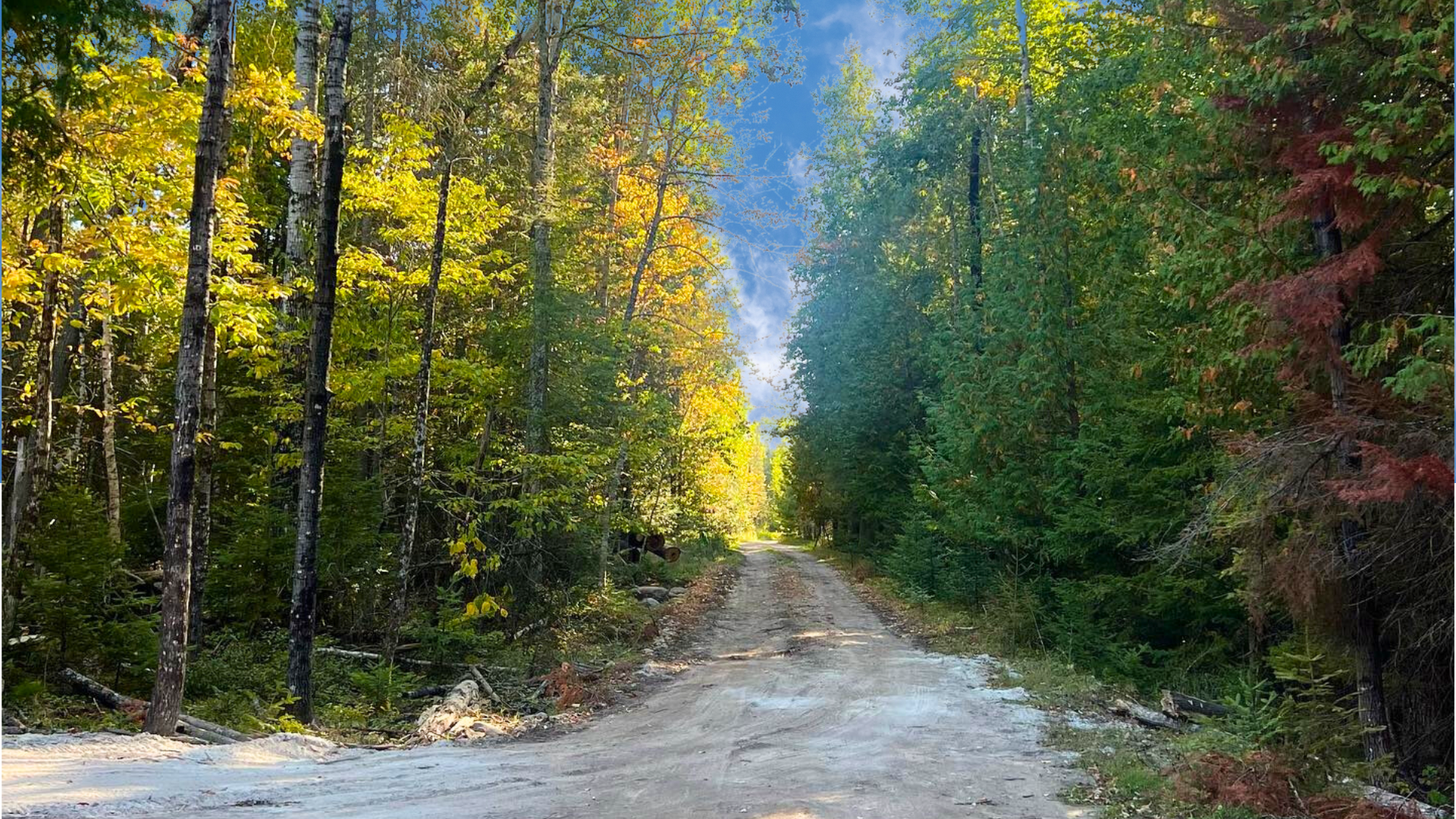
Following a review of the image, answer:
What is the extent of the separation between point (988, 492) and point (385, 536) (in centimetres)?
1091

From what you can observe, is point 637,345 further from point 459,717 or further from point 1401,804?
point 1401,804

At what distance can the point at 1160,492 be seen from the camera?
1111cm

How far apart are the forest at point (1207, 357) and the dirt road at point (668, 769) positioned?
7.50 feet

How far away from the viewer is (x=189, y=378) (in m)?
7.74

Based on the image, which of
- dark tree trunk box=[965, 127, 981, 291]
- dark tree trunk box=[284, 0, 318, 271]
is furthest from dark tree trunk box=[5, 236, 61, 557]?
dark tree trunk box=[965, 127, 981, 291]

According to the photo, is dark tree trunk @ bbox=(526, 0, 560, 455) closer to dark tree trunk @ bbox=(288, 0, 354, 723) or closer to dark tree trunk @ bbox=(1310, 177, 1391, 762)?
dark tree trunk @ bbox=(288, 0, 354, 723)

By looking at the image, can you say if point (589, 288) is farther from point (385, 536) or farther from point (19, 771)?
point (19, 771)

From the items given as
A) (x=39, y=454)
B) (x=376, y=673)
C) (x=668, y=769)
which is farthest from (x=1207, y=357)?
(x=39, y=454)

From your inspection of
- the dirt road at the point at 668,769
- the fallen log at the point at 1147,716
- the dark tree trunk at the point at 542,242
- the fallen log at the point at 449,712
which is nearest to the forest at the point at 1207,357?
the fallen log at the point at 1147,716

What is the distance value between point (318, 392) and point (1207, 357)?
9.95 meters

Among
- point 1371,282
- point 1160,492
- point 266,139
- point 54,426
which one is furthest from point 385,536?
point 1371,282

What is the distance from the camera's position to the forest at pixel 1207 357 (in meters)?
6.33

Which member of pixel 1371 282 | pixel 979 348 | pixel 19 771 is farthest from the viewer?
pixel 979 348

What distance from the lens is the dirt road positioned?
5.76 meters
